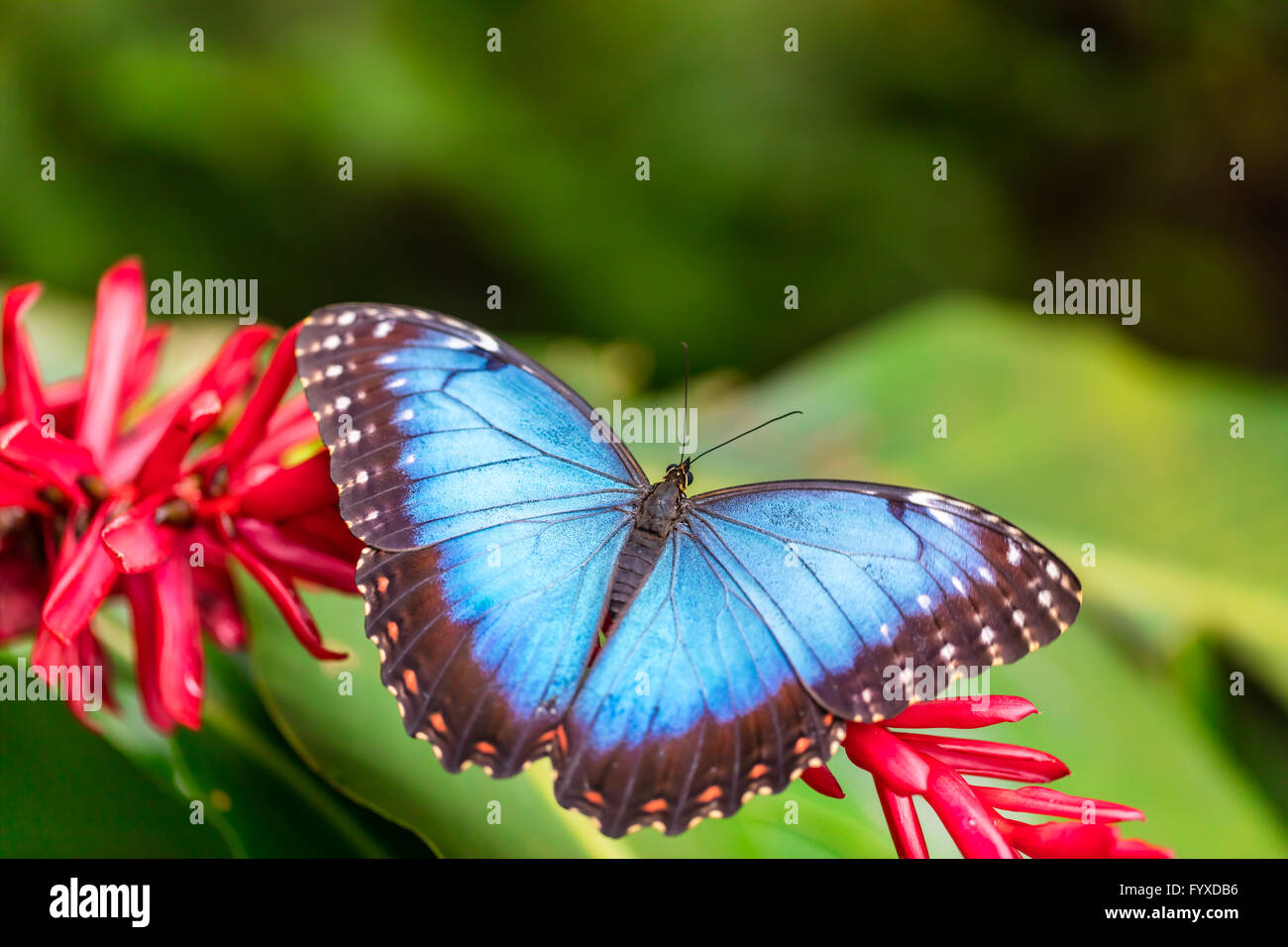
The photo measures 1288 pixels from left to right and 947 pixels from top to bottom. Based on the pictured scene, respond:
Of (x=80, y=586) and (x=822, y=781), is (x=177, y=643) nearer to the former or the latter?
(x=80, y=586)

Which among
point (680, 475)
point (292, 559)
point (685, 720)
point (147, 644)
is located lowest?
point (685, 720)

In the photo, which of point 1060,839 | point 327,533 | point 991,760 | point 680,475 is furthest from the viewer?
point 680,475

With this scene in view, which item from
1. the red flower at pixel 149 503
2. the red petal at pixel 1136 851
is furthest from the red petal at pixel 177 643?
the red petal at pixel 1136 851

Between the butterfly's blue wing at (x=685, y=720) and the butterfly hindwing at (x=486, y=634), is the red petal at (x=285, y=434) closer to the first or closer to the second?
the butterfly hindwing at (x=486, y=634)

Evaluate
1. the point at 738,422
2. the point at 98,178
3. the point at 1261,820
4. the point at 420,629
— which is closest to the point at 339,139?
the point at 98,178

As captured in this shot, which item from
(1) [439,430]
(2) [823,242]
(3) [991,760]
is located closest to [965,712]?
(3) [991,760]

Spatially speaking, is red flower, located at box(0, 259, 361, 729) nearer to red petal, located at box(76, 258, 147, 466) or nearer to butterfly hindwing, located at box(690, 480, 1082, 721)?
red petal, located at box(76, 258, 147, 466)
